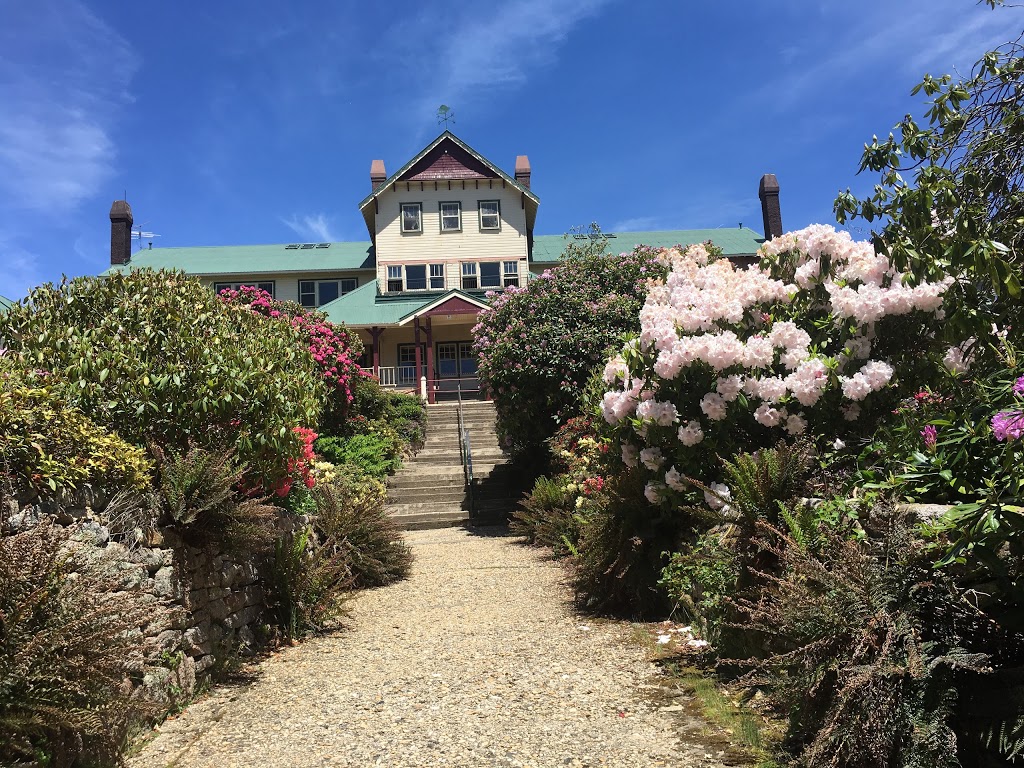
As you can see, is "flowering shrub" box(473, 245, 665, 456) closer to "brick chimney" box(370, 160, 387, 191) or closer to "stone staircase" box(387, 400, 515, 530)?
"stone staircase" box(387, 400, 515, 530)

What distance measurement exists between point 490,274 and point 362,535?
20018mm

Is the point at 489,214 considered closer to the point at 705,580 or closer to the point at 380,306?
the point at 380,306

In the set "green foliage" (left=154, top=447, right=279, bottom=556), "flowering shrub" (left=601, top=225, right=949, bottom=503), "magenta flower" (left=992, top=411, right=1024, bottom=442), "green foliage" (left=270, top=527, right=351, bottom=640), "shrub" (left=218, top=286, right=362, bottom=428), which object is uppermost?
"shrub" (left=218, top=286, right=362, bottom=428)

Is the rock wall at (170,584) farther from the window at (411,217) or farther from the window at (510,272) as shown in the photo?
the window at (411,217)

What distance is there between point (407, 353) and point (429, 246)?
4249 mm

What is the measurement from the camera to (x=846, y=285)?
18.7 ft

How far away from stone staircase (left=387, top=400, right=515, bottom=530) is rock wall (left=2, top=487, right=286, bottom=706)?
24.4 ft

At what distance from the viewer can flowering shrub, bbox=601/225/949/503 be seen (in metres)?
5.27

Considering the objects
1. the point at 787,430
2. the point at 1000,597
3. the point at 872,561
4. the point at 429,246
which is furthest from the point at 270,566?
the point at 429,246

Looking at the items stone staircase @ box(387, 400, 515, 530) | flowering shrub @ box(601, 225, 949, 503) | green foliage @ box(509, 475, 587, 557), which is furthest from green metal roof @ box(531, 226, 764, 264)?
flowering shrub @ box(601, 225, 949, 503)

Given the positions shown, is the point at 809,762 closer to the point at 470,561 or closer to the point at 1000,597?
the point at 1000,597

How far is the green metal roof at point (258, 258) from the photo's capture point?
96.3 feet

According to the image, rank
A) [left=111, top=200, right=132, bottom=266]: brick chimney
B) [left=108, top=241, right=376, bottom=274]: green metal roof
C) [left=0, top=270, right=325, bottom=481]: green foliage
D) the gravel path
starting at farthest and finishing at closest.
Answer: [left=111, top=200, right=132, bottom=266]: brick chimney < [left=108, top=241, right=376, bottom=274]: green metal roof < [left=0, top=270, right=325, bottom=481]: green foliage < the gravel path

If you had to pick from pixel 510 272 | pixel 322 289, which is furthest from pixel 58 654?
pixel 322 289
